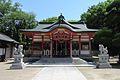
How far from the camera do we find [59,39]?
28.1 meters

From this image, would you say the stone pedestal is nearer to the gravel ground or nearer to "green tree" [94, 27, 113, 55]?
"green tree" [94, 27, 113, 55]

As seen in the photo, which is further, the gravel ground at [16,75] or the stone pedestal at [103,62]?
the stone pedestal at [103,62]

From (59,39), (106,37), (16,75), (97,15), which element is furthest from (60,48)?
(16,75)

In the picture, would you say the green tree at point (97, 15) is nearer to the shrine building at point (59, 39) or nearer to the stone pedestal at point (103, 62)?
the shrine building at point (59, 39)

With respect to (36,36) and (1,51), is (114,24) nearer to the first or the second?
(36,36)

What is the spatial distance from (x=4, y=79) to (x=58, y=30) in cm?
1594

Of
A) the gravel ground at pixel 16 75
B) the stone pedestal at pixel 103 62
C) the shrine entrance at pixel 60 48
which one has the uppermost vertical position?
the shrine entrance at pixel 60 48

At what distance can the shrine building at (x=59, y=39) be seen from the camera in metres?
27.6

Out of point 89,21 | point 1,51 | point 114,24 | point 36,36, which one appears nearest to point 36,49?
point 36,36

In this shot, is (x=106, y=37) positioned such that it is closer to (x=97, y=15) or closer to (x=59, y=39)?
(x=59, y=39)

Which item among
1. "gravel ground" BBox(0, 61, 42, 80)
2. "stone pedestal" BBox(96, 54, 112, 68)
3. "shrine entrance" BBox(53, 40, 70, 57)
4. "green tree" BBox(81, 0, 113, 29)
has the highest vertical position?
"green tree" BBox(81, 0, 113, 29)

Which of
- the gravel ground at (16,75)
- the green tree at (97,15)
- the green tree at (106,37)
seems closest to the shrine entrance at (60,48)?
the green tree at (106,37)

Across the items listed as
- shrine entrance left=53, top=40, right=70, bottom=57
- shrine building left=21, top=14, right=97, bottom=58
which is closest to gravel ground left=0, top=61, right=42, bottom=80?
shrine building left=21, top=14, right=97, bottom=58

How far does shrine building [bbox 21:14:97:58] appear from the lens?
27645 mm
